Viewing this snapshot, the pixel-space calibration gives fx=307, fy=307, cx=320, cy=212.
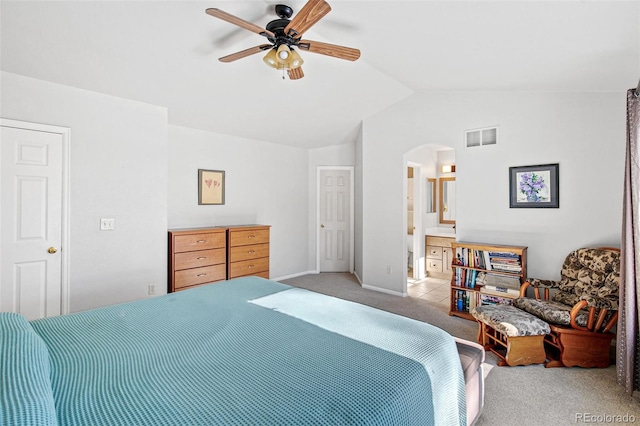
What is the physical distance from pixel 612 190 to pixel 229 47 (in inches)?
148

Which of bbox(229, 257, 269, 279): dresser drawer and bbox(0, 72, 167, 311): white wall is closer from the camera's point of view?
bbox(0, 72, 167, 311): white wall

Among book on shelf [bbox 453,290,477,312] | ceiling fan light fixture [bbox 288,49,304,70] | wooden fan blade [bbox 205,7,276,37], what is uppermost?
wooden fan blade [bbox 205,7,276,37]

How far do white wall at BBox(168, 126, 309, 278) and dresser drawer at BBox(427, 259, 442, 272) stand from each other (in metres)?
2.25

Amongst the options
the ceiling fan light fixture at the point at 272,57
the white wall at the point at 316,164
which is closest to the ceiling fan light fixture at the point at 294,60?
the ceiling fan light fixture at the point at 272,57

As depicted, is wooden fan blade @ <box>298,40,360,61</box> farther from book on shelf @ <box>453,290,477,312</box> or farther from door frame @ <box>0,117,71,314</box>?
book on shelf @ <box>453,290,477,312</box>

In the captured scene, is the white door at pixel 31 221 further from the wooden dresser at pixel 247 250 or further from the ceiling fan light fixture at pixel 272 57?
the ceiling fan light fixture at pixel 272 57

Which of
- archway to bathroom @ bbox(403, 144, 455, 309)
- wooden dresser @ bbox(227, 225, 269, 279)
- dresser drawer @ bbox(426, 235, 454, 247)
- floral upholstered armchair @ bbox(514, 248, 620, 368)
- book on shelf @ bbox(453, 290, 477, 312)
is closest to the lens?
floral upholstered armchair @ bbox(514, 248, 620, 368)

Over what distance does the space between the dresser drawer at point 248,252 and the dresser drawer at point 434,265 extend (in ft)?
9.55

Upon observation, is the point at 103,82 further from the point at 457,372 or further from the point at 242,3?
the point at 457,372

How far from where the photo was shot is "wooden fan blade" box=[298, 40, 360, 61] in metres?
2.22

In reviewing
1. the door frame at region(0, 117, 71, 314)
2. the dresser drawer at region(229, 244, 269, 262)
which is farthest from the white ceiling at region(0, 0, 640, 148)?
the dresser drawer at region(229, 244, 269, 262)

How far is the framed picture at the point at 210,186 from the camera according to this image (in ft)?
14.4

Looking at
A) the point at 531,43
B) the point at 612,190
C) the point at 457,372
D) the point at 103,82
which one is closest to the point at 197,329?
the point at 457,372

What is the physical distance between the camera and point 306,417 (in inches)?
37.5
